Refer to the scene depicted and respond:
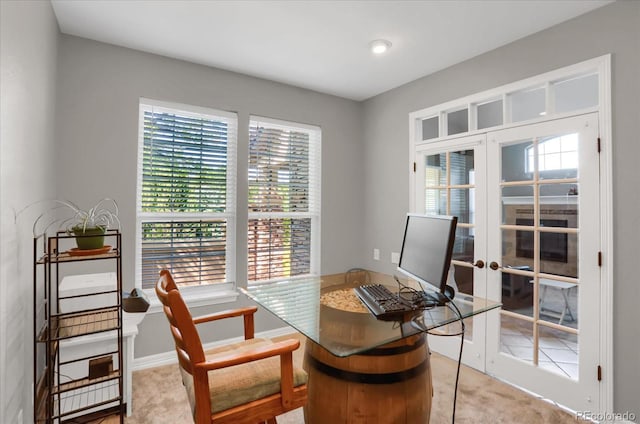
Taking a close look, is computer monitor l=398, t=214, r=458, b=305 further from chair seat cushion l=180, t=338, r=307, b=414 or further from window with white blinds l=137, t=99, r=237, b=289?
window with white blinds l=137, t=99, r=237, b=289

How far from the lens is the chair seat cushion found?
138 centimetres

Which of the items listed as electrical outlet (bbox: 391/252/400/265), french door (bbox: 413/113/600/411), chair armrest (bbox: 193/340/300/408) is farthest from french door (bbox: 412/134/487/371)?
chair armrest (bbox: 193/340/300/408)

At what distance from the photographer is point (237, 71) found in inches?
125

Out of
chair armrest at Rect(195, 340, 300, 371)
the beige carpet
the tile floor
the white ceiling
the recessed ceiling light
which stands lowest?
the beige carpet

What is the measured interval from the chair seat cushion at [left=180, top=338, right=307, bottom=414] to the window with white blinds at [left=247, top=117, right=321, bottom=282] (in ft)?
6.15

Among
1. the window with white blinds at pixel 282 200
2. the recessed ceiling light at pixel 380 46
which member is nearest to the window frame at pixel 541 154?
the recessed ceiling light at pixel 380 46

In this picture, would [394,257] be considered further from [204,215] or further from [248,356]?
[248,356]

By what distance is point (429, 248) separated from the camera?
1.79m

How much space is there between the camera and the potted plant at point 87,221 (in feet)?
5.76

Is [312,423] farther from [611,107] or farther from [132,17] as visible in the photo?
[132,17]

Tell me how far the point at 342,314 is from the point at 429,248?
0.59 metres

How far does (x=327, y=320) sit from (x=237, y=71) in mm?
2596
